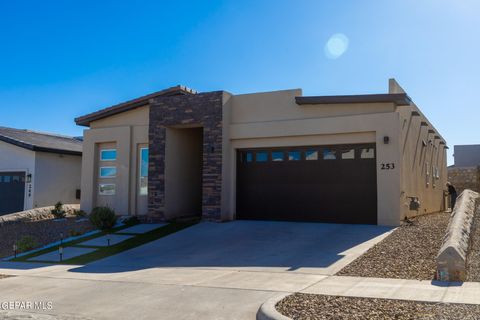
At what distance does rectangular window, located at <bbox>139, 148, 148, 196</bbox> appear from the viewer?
18281mm

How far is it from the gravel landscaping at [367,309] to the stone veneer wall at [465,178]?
26.5m

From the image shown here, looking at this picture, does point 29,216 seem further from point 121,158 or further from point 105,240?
point 105,240

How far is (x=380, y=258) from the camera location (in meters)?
9.91

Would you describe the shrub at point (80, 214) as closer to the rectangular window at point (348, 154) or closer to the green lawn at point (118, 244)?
the green lawn at point (118, 244)

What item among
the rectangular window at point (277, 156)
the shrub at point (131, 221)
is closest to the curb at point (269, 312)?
the rectangular window at point (277, 156)

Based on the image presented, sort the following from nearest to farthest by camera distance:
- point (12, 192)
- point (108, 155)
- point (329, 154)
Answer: point (329, 154) < point (108, 155) < point (12, 192)

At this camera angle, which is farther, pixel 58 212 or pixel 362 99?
pixel 58 212

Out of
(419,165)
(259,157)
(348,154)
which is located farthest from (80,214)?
(419,165)

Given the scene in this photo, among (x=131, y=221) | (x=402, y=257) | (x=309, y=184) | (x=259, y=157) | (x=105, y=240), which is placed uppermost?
(x=259, y=157)

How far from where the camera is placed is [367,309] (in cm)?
616

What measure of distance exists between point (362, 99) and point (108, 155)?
10652mm

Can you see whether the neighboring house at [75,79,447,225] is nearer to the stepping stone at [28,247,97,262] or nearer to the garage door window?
the garage door window

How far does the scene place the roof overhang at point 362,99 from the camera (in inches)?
553

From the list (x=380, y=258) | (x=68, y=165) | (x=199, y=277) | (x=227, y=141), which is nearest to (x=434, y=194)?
(x=227, y=141)
